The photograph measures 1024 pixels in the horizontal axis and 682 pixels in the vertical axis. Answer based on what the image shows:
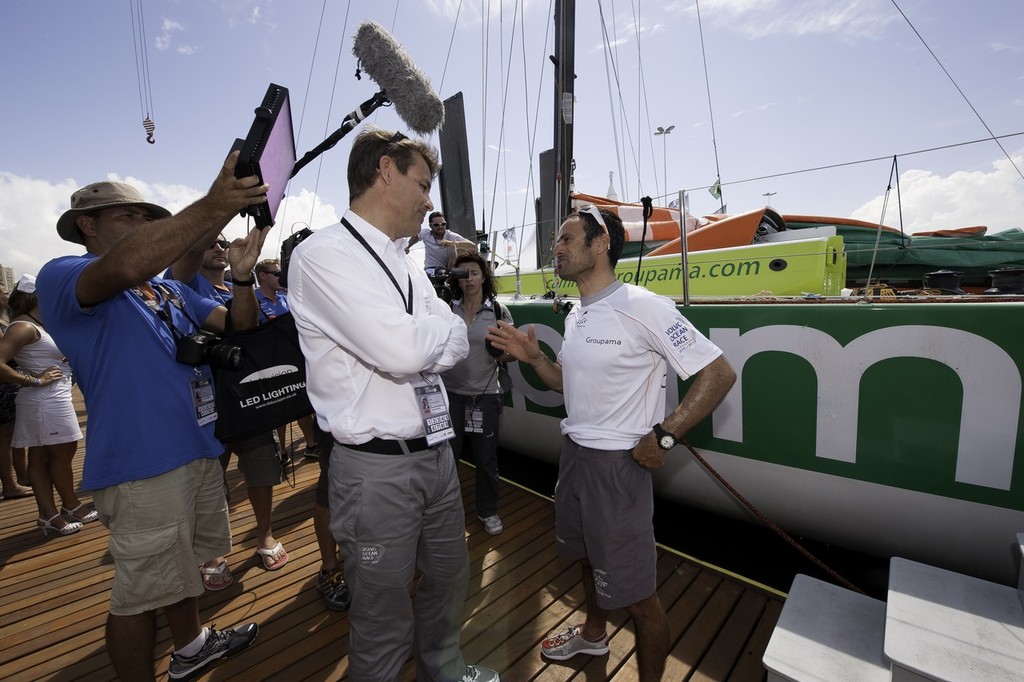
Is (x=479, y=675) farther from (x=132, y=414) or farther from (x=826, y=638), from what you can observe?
(x=132, y=414)

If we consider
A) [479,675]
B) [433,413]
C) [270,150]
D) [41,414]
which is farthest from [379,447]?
[41,414]

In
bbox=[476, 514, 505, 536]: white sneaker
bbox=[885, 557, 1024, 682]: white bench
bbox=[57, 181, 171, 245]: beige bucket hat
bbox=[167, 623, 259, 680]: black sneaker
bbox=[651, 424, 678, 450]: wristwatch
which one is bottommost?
bbox=[476, 514, 505, 536]: white sneaker

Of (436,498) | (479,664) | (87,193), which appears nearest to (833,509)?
(479,664)

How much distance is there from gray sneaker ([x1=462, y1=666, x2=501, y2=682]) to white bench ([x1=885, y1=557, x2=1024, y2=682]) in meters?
1.44

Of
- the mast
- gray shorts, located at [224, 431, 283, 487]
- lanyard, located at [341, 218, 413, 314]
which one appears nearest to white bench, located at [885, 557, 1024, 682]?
lanyard, located at [341, 218, 413, 314]

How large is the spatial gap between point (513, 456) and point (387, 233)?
4255 millimetres

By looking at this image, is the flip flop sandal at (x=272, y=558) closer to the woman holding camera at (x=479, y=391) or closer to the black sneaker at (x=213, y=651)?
the black sneaker at (x=213, y=651)

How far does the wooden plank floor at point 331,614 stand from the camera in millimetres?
2188

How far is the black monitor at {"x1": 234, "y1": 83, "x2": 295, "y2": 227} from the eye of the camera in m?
1.36

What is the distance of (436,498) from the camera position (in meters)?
1.60

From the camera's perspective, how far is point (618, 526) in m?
1.78

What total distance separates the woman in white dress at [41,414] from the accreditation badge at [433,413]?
3.61m

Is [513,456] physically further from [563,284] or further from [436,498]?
[436,498]

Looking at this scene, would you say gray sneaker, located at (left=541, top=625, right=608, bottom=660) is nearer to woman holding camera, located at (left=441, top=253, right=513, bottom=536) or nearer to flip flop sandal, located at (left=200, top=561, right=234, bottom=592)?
woman holding camera, located at (left=441, top=253, right=513, bottom=536)
